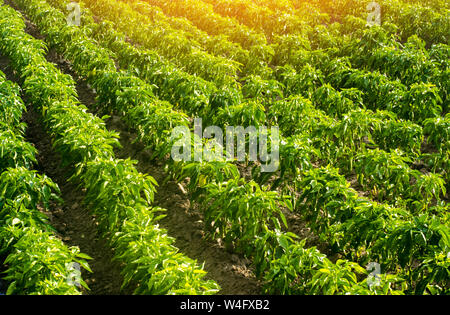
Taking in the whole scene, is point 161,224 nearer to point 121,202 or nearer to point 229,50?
point 121,202

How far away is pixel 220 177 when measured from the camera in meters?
5.52

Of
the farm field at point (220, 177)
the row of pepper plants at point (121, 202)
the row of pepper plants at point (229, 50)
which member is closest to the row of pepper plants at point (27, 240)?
the farm field at point (220, 177)

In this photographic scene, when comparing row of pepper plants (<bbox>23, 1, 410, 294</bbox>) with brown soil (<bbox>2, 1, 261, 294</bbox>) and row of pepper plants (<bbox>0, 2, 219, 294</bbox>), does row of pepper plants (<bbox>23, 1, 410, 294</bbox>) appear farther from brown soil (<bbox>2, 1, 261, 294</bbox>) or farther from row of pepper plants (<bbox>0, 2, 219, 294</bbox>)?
row of pepper plants (<bbox>0, 2, 219, 294</bbox>)

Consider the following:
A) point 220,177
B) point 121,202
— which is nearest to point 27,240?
point 121,202

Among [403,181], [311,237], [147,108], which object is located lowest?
[311,237]

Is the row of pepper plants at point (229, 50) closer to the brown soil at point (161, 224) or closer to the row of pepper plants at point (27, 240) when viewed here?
the brown soil at point (161, 224)

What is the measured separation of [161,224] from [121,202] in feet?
4.20

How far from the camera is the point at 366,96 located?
29.3ft

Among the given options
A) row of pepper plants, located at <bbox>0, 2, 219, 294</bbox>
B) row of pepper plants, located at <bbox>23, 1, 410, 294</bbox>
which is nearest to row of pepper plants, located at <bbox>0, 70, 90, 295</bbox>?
row of pepper plants, located at <bbox>0, 2, 219, 294</bbox>

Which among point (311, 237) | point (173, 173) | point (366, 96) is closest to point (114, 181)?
point (173, 173)

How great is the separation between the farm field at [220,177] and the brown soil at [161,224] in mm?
19

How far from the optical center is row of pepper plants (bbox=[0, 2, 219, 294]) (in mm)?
4027
